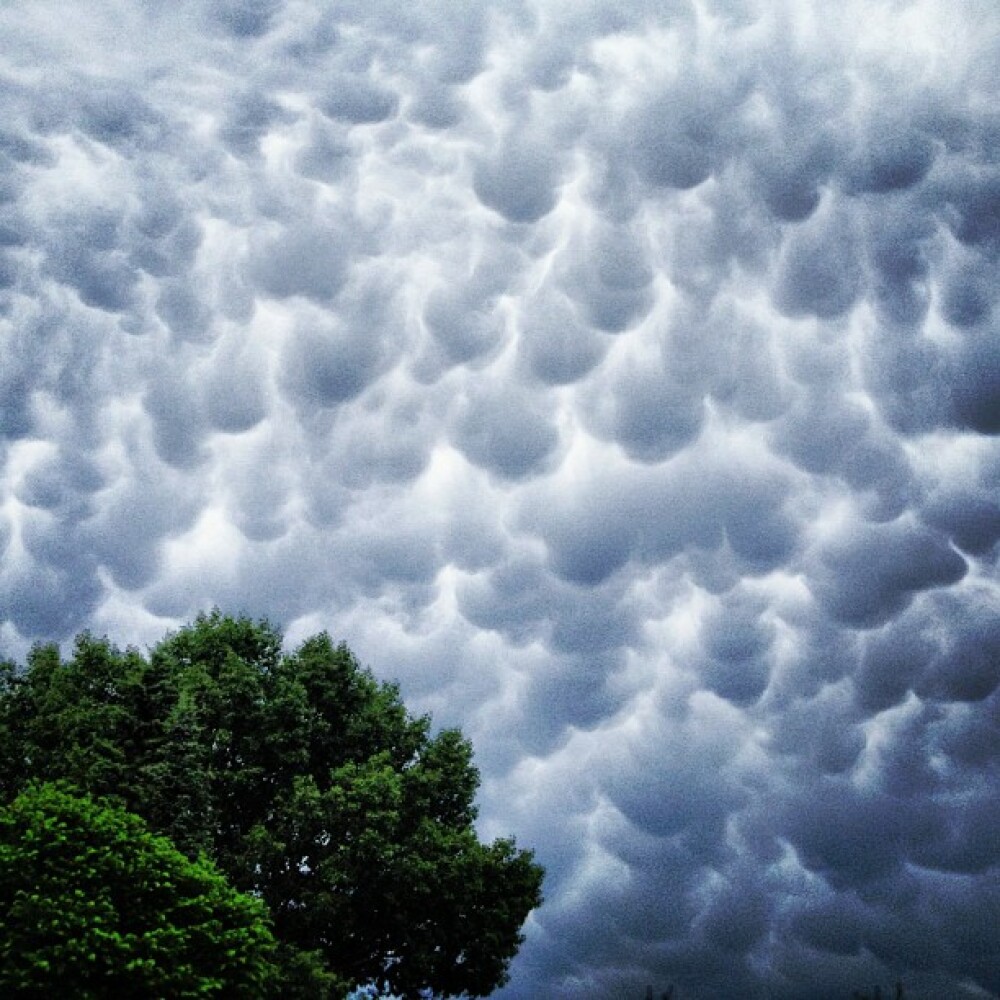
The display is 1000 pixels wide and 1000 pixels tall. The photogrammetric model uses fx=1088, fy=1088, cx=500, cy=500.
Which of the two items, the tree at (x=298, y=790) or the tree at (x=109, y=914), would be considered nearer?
the tree at (x=109, y=914)

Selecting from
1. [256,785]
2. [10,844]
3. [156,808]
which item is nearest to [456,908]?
[256,785]

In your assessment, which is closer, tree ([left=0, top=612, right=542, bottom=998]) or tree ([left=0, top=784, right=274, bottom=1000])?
tree ([left=0, top=784, right=274, bottom=1000])

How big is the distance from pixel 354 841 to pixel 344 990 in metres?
4.24

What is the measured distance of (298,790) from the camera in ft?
111

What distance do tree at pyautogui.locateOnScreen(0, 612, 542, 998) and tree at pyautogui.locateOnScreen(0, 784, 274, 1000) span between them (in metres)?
3.84

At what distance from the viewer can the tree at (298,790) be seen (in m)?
32.8

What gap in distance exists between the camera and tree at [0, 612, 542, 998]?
3284 cm

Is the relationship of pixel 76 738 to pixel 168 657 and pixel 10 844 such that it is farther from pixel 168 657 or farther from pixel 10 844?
pixel 10 844

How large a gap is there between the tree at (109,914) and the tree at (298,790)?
3.84 metres

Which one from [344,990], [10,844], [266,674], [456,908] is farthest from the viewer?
[266,674]

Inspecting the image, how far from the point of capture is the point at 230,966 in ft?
89.7

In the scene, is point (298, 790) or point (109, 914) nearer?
point (109, 914)

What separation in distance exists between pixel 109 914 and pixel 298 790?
29.5 ft

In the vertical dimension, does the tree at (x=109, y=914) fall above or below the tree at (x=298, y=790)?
below
